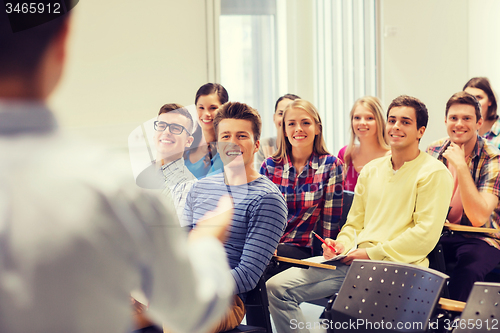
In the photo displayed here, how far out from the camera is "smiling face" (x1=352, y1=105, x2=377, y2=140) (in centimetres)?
270

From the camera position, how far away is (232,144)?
1.67 m

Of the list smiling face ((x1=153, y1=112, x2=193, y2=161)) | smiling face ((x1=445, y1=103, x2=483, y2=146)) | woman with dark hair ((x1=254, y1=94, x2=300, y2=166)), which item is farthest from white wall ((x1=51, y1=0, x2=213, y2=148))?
smiling face ((x1=445, y1=103, x2=483, y2=146))

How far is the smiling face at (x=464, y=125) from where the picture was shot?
2357 millimetres

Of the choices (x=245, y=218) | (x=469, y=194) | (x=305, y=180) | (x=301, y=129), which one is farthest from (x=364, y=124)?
(x=245, y=218)

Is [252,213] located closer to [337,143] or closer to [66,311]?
[66,311]

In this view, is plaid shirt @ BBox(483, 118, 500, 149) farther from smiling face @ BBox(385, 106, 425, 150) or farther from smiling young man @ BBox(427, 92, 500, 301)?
smiling face @ BBox(385, 106, 425, 150)

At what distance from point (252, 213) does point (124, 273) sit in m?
1.06

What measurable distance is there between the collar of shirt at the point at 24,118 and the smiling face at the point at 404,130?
1.95 metres

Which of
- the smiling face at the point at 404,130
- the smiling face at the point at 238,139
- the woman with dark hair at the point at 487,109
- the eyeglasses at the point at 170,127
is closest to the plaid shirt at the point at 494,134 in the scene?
the woman with dark hair at the point at 487,109

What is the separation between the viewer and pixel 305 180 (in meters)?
2.32

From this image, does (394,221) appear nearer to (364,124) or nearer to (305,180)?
(305,180)

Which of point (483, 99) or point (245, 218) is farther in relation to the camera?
point (483, 99)

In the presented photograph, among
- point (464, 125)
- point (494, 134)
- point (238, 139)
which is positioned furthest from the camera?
point (494, 134)

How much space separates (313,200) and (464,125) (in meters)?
0.94
